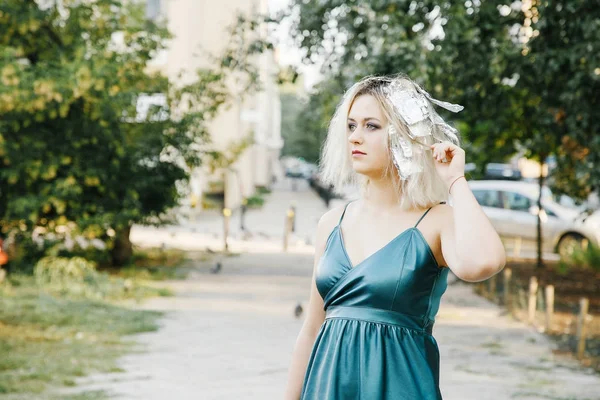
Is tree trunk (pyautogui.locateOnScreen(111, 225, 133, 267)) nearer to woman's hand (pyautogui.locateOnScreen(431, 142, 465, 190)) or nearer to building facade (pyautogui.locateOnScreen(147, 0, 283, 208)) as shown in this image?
building facade (pyautogui.locateOnScreen(147, 0, 283, 208))

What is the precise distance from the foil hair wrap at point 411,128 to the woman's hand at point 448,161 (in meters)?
0.06

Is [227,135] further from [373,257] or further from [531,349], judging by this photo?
[373,257]

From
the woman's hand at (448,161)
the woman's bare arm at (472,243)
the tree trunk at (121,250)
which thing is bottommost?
the tree trunk at (121,250)

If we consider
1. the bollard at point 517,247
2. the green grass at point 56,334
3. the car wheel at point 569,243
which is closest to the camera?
the green grass at point 56,334

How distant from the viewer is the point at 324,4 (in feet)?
33.9

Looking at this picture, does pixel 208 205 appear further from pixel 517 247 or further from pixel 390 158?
pixel 390 158

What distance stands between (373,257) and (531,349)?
22.7 feet

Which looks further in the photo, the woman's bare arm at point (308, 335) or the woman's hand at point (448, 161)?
the woman's bare arm at point (308, 335)

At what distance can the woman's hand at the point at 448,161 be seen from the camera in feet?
8.72

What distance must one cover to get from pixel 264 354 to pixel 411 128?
20.0 feet

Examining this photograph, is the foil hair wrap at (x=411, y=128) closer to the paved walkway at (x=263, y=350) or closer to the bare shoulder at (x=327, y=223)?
the bare shoulder at (x=327, y=223)

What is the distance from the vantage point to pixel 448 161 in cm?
270

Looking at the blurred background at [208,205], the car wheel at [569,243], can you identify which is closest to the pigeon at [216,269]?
the blurred background at [208,205]

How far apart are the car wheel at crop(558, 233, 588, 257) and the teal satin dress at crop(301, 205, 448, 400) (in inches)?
641
